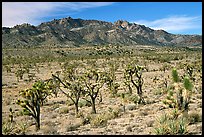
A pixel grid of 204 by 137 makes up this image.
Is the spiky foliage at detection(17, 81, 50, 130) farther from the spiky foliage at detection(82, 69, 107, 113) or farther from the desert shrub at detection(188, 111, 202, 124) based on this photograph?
the desert shrub at detection(188, 111, 202, 124)

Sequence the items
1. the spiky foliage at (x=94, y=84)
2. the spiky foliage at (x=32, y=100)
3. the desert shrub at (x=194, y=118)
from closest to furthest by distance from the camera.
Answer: the desert shrub at (x=194, y=118)
the spiky foliage at (x=32, y=100)
the spiky foliage at (x=94, y=84)

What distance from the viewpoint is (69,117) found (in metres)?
16.8

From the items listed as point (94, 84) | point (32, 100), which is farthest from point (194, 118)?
point (94, 84)

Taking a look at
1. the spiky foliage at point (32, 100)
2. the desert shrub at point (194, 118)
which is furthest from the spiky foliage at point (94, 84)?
the desert shrub at point (194, 118)

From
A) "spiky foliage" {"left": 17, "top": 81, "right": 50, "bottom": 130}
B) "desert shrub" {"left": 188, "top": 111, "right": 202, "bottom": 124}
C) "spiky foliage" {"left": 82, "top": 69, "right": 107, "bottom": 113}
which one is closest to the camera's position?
"desert shrub" {"left": 188, "top": 111, "right": 202, "bottom": 124}

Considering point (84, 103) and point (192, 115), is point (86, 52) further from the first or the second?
point (192, 115)

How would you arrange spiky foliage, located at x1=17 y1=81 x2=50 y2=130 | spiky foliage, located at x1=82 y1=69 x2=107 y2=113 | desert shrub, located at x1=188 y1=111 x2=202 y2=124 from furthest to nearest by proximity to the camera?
spiky foliage, located at x1=82 y1=69 x2=107 y2=113 < spiky foliage, located at x1=17 y1=81 x2=50 y2=130 < desert shrub, located at x1=188 y1=111 x2=202 y2=124

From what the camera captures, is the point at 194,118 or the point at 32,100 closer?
the point at 194,118

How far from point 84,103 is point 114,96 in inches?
175

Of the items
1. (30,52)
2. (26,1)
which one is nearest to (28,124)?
(26,1)

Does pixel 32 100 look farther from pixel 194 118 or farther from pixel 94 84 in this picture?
pixel 194 118

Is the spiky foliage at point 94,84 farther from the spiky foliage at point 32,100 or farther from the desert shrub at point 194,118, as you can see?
the desert shrub at point 194,118

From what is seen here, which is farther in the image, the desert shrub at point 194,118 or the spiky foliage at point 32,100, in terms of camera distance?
the spiky foliage at point 32,100

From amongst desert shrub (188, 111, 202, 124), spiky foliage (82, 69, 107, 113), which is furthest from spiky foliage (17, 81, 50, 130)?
desert shrub (188, 111, 202, 124)
